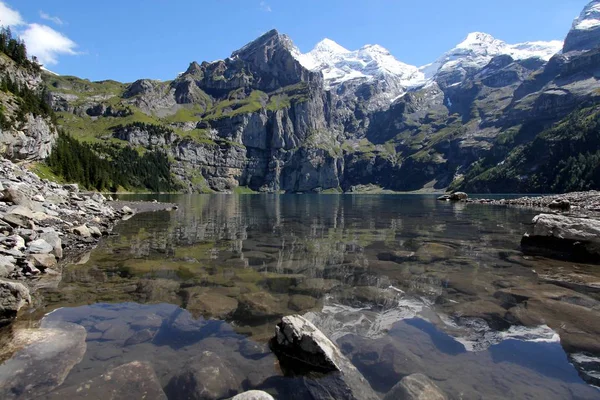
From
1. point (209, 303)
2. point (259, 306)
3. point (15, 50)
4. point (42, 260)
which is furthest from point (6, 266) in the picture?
point (15, 50)

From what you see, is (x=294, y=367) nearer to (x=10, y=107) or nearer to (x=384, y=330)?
(x=384, y=330)

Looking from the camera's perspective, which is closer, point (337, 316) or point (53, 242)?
point (337, 316)

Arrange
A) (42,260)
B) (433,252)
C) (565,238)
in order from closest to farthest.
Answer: (42,260), (565,238), (433,252)

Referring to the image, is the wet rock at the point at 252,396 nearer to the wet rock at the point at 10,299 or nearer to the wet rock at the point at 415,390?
the wet rock at the point at 415,390

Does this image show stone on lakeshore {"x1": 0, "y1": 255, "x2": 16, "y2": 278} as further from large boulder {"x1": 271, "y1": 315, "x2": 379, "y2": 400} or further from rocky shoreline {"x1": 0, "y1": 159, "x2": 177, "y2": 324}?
large boulder {"x1": 271, "y1": 315, "x2": 379, "y2": 400}

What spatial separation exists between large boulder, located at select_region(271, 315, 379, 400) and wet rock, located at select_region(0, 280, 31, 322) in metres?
8.72

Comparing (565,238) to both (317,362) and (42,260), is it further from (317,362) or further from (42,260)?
(42,260)

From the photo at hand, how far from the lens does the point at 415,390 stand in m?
7.51

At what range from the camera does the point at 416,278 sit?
17.5 meters

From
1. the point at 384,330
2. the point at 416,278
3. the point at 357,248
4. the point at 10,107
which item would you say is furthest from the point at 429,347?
the point at 10,107

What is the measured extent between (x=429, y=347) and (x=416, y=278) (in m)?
7.80

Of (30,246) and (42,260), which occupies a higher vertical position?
(30,246)

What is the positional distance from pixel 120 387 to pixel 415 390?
6540 mm

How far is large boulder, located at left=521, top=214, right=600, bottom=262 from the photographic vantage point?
21438 mm
